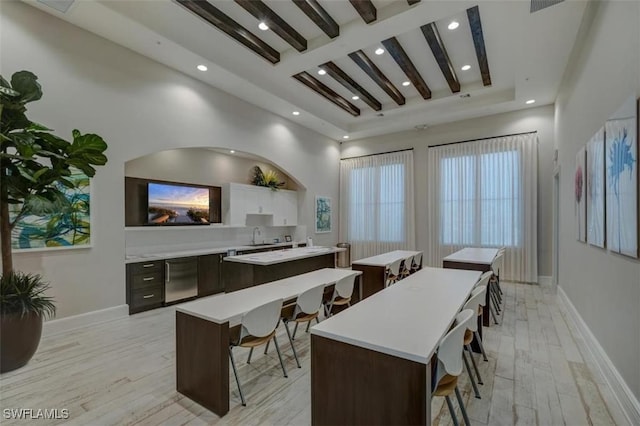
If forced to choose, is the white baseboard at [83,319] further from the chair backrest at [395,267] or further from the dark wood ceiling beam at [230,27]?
the dark wood ceiling beam at [230,27]

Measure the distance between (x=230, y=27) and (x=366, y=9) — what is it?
180 cm

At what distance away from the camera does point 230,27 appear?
3922mm

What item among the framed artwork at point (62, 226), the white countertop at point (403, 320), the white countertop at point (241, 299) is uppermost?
the framed artwork at point (62, 226)

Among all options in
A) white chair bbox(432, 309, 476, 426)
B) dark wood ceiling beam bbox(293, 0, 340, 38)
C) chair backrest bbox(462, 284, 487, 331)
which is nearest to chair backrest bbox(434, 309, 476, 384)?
white chair bbox(432, 309, 476, 426)

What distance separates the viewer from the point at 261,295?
8.77 ft

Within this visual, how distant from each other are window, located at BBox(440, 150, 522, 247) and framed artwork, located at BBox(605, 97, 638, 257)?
422cm

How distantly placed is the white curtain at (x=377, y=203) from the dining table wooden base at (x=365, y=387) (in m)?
6.34

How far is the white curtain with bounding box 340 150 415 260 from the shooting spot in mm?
7699

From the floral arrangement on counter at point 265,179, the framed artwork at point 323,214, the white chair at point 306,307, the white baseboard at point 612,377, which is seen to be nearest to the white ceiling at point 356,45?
the floral arrangement on counter at point 265,179

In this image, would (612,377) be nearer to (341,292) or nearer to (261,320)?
(341,292)

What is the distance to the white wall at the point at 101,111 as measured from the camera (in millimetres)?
3428

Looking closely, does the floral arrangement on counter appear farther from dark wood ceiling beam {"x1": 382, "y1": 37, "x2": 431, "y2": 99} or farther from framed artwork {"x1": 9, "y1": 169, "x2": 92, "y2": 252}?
dark wood ceiling beam {"x1": 382, "y1": 37, "x2": 431, "y2": 99}

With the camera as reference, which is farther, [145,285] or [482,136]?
[482,136]

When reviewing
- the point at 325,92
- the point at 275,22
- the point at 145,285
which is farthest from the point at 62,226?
the point at 325,92
